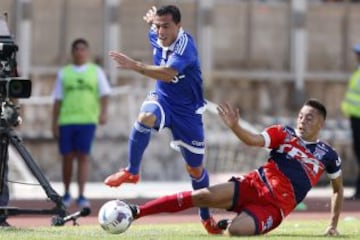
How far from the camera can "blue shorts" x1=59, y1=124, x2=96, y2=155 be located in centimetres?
1916

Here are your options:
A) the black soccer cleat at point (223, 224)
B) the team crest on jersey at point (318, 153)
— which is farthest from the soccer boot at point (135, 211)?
the team crest on jersey at point (318, 153)

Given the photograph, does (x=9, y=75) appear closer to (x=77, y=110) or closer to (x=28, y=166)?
(x=28, y=166)

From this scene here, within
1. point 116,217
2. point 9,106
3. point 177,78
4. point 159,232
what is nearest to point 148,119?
point 177,78

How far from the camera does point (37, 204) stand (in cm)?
1928

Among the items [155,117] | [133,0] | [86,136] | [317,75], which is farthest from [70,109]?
[317,75]

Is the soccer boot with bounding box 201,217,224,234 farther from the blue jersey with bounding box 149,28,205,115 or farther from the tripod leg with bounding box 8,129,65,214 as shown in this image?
the tripod leg with bounding box 8,129,65,214

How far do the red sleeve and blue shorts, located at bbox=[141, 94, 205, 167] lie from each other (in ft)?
4.32

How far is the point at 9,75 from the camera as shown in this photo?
13.9 m

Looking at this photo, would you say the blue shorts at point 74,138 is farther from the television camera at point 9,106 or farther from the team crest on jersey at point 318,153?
the team crest on jersey at point 318,153

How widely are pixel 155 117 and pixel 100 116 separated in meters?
5.62

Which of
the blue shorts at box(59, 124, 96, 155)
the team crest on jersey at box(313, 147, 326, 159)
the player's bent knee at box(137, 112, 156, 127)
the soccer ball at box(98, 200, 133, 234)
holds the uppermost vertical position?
the player's bent knee at box(137, 112, 156, 127)

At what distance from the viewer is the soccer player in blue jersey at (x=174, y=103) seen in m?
14.2

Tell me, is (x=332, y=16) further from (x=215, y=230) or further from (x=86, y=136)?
(x=215, y=230)

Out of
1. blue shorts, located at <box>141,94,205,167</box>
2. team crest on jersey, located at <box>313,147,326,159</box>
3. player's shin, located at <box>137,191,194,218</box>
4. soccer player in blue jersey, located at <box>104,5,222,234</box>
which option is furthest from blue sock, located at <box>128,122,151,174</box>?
team crest on jersey, located at <box>313,147,326,159</box>
